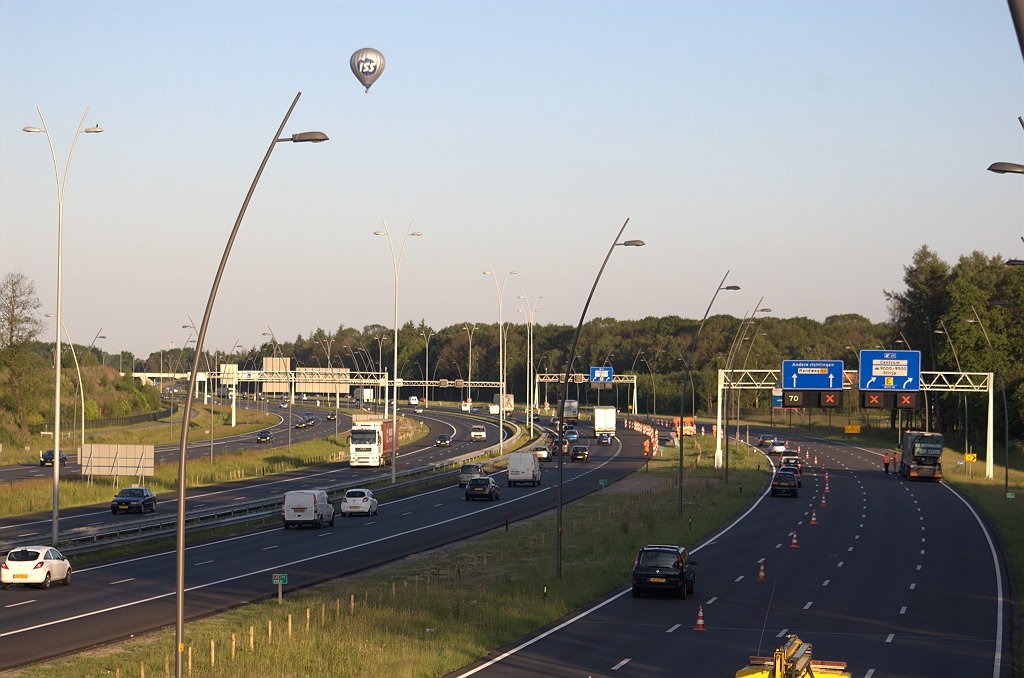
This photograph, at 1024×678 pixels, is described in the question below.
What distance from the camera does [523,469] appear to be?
8069 cm

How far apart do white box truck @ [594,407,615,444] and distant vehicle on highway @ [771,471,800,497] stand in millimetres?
52942

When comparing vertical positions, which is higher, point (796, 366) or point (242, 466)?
point (796, 366)

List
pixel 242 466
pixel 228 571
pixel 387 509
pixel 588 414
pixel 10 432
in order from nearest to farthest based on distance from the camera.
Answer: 1. pixel 228 571
2. pixel 387 509
3. pixel 242 466
4. pixel 10 432
5. pixel 588 414

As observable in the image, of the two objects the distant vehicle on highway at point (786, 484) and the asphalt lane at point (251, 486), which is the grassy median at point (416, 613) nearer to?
the asphalt lane at point (251, 486)

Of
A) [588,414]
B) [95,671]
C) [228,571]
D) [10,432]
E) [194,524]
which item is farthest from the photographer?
[588,414]

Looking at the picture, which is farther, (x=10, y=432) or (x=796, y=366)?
(x=10, y=432)

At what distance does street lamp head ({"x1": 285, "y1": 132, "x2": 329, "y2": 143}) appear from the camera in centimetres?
1959

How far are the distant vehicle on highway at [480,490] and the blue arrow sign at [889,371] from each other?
1053 inches

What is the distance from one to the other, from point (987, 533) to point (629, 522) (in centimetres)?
1760

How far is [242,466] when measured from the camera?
84188mm

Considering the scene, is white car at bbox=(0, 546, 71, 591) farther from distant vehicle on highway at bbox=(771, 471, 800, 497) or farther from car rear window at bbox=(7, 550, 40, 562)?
distant vehicle on highway at bbox=(771, 471, 800, 497)

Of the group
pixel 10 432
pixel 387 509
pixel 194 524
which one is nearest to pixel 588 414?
pixel 10 432

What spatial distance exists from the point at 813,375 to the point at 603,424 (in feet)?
163

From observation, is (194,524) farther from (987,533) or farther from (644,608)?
(987,533)
